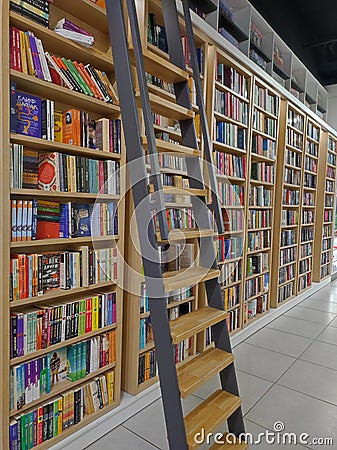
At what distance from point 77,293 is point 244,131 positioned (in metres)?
2.18

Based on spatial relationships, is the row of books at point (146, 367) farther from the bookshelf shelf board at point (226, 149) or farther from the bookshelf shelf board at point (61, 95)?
the bookshelf shelf board at point (226, 149)

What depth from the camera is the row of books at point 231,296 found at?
3.01m

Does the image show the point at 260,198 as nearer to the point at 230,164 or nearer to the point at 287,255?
the point at 230,164

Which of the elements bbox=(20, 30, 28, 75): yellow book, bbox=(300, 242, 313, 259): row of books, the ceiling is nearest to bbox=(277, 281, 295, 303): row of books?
bbox=(300, 242, 313, 259): row of books

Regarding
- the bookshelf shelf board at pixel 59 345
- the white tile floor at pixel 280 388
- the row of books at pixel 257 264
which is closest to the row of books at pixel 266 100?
the row of books at pixel 257 264

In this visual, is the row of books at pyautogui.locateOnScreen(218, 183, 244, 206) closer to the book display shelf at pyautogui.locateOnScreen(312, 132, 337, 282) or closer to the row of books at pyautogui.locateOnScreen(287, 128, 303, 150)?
the row of books at pyautogui.locateOnScreen(287, 128, 303, 150)

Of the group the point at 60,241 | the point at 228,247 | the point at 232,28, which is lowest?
the point at 228,247

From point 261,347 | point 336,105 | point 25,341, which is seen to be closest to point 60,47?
point 25,341

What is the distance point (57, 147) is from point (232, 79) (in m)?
1.93

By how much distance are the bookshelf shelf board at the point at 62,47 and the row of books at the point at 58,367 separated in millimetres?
1557

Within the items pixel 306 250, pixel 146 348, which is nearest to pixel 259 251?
pixel 306 250

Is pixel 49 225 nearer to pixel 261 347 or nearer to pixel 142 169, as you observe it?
pixel 142 169

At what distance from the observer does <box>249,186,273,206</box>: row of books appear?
3.38 meters

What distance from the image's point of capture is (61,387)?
5.56 feet
